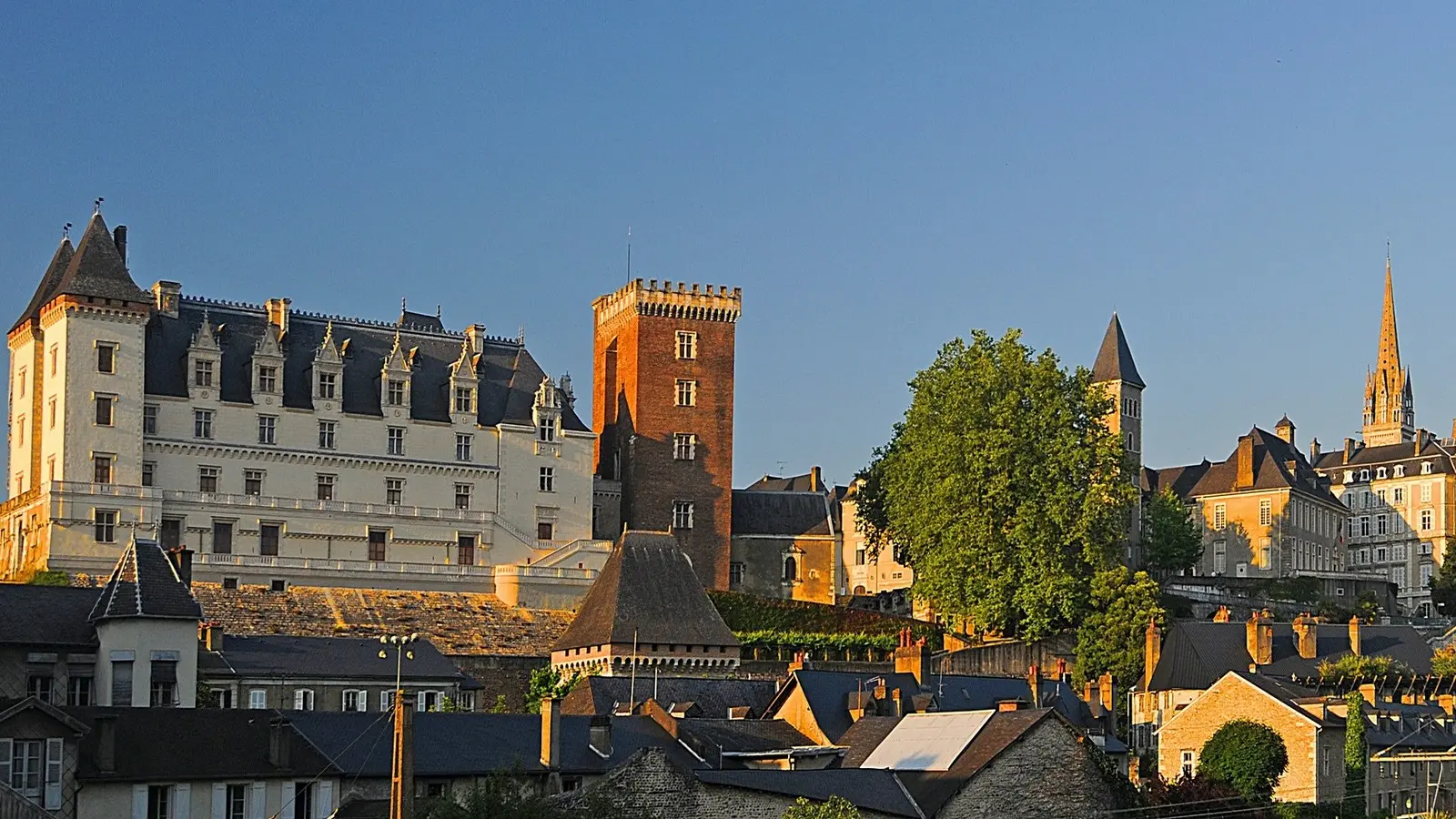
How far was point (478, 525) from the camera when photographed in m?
84.4

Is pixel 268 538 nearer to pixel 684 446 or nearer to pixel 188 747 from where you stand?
pixel 684 446

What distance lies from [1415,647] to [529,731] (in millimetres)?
40657

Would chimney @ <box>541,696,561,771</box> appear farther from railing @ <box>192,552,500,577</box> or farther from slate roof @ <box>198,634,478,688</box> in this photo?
A: railing @ <box>192,552,500,577</box>

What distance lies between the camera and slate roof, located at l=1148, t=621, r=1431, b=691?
72000 mm

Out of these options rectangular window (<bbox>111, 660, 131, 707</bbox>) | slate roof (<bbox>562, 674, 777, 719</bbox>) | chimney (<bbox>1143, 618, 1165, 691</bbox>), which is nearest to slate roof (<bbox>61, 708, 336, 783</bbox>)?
rectangular window (<bbox>111, 660, 131, 707</bbox>)

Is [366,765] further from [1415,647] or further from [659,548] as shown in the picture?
[1415,647]

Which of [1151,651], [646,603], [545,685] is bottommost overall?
[545,685]

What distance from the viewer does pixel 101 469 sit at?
3029 inches

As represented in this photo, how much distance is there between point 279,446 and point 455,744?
3700 centimetres

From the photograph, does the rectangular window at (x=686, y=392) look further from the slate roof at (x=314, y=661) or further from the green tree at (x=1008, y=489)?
the slate roof at (x=314, y=661)

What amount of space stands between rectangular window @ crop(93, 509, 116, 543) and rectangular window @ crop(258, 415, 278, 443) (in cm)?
690

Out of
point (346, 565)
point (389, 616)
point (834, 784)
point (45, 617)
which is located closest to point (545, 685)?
point (389, 616)

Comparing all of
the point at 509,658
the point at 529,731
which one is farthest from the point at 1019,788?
the point at 509,658

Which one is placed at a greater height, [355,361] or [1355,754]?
[355,361]
